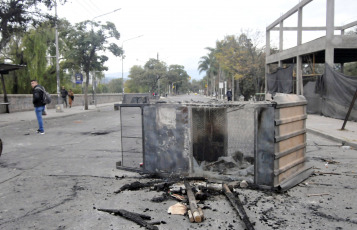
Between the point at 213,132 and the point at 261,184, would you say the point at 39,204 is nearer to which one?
the point at 213,132

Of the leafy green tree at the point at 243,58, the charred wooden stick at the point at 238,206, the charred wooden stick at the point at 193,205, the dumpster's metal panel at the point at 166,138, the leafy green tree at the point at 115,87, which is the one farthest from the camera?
Answer: the leafy green tree at the point at 115,87

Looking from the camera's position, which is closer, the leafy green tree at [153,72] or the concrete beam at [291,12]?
the concrete beam at [291,12]

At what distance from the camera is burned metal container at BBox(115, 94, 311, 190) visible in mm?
4406

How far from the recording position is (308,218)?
3.53 m

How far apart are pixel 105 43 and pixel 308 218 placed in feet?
81.3

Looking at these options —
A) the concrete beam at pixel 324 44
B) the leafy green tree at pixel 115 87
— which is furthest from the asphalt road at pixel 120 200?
the leafy green tree at pixel 115 87

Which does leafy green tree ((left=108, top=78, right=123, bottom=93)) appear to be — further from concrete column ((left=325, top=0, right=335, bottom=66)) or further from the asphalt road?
the asphalt road

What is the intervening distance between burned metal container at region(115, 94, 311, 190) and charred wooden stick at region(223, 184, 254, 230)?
1.89 feet

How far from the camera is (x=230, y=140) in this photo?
478 centimetres

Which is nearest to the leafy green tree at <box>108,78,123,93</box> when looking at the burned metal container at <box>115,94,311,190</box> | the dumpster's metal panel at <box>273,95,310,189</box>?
the burned metal container at <box>115,94,311,190</box>

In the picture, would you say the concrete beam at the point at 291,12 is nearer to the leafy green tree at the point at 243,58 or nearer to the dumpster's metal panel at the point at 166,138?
the leafy green tree at the point at 243,58

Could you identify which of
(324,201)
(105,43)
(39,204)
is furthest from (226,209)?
(105,43)

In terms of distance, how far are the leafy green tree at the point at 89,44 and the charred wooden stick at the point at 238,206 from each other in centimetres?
2246

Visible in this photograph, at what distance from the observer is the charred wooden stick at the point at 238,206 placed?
3250mm
